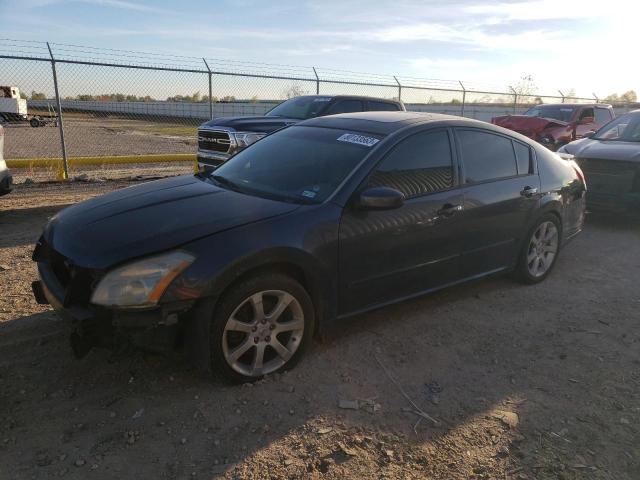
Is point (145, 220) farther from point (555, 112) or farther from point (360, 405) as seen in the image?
point (555, 112)

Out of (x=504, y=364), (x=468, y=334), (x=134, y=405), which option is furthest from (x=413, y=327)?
(x=134, y=405)

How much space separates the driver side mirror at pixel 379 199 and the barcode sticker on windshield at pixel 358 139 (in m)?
0.50

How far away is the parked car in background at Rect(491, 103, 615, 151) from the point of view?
551 inches

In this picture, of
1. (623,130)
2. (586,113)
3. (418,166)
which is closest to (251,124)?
(418,166)

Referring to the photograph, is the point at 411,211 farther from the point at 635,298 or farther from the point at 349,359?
the point at 635,298

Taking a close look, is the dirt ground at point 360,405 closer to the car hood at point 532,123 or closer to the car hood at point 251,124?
the car hood at point 251,124

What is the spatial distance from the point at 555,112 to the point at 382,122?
12.8 meters

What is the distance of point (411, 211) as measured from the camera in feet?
12.1

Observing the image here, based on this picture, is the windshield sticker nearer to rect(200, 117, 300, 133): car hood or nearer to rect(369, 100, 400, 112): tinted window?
rect(200, 117, 300, 133): car hood

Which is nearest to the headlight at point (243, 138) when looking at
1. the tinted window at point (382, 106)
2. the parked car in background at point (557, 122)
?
the tinted window at point (382, 106)

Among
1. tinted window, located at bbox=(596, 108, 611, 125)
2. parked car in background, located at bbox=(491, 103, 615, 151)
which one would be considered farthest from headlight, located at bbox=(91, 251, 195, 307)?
tinted window, located at bbox=(596, 108, 611, 125)

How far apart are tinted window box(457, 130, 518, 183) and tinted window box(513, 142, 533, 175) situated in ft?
0.26

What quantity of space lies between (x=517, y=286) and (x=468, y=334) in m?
1.35

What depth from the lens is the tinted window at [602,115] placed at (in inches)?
600
